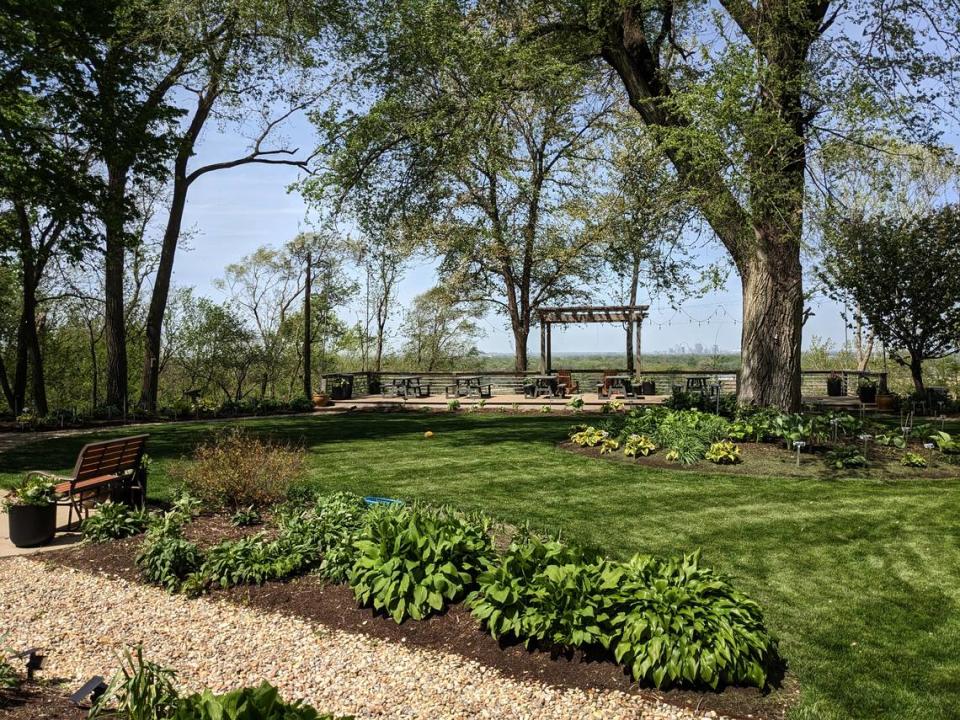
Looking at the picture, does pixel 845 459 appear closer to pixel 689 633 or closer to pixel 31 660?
pixel 689 633

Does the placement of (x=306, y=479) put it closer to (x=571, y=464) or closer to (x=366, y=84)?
(x=571, y=464)

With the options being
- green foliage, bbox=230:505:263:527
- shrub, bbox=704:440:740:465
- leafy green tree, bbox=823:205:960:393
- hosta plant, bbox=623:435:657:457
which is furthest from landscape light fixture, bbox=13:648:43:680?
leafy green tree, bbox=823:205:960:393

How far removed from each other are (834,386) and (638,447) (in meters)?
14.3

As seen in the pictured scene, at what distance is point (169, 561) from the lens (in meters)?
5.13

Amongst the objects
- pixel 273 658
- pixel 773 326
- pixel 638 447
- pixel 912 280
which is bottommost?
pixel 273 658

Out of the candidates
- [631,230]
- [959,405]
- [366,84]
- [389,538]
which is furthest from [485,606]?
[959,405]

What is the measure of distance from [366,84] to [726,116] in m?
7.30

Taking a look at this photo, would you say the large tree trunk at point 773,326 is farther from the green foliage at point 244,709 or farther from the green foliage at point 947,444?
the green foliage at point 244,709

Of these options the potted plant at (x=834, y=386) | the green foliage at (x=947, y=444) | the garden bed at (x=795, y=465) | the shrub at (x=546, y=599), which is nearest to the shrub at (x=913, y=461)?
the garden bed at (x=795, y=465)

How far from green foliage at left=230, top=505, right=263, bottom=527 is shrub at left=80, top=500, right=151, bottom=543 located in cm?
79

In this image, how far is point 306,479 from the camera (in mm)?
8992

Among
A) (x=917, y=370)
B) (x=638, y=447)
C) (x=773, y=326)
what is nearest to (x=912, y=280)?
(x=917, y=370)

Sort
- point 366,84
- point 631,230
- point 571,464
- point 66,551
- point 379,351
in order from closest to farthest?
point 66,551 → point 571,464 → point 631,230 → point 366,84 → point 379,351

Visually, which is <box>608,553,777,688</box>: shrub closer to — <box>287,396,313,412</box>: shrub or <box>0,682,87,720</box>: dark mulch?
<box>0,682,87,720</box>: dark mulch
